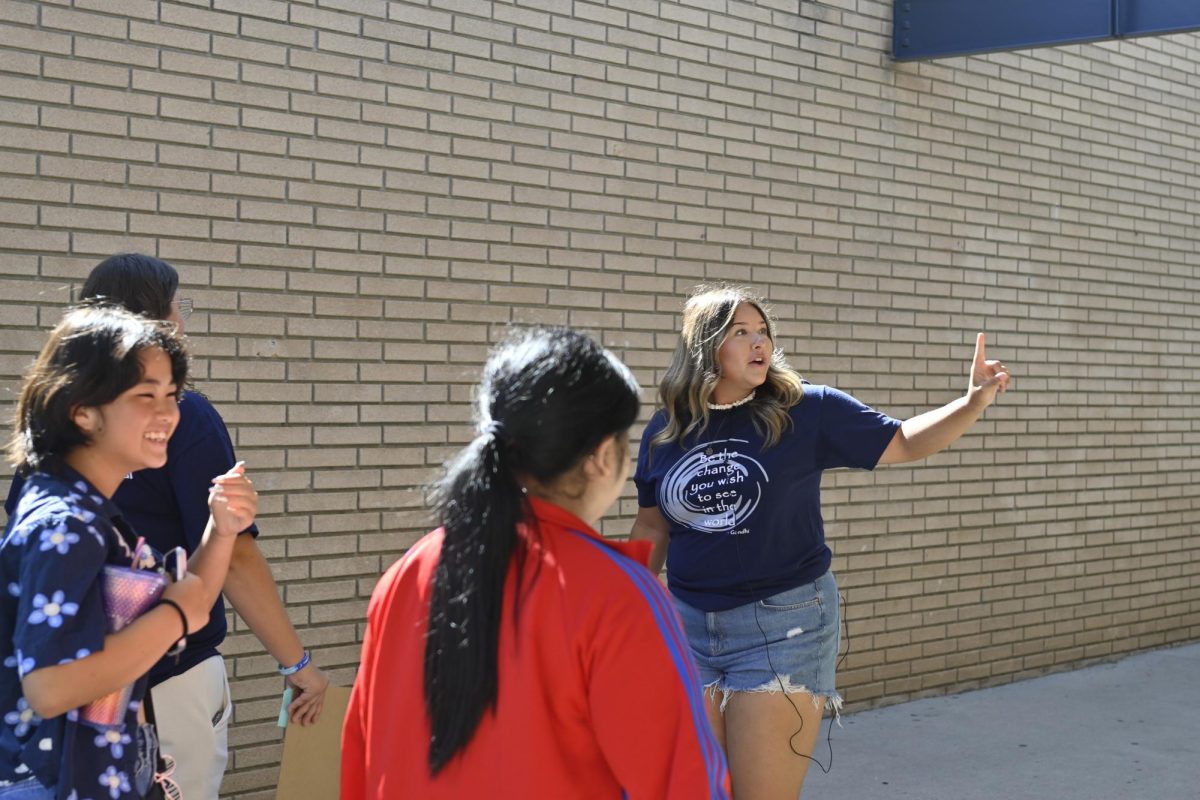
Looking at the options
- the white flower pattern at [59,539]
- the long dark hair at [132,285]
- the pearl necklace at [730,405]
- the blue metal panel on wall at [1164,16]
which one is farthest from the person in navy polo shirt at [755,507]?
the blue metal panel on wall at [1164,16]

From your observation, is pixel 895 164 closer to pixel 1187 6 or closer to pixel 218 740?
pixel 1187 6

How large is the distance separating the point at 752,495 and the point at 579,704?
2040 millimetres

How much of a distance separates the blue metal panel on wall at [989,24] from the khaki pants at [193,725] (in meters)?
5.21

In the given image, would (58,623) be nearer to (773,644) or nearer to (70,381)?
(70,381)

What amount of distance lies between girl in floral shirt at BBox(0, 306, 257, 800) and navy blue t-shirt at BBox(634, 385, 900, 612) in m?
1.71

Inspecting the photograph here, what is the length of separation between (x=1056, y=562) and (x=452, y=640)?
669 centimetres

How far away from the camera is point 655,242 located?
5.99 metres

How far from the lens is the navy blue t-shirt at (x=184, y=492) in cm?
289

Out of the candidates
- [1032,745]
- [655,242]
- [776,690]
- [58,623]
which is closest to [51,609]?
[58,623]

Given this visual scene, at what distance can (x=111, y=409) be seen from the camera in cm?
228

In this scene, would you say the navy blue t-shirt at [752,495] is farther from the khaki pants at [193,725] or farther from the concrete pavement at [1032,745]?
the concrete pavement at [1032,745]

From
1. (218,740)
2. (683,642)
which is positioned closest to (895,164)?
(218,740)

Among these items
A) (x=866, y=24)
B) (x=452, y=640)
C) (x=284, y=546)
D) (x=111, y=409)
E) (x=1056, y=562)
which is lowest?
(x=1056, y=562)

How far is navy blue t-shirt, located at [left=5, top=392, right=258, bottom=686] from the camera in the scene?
9.48ft
